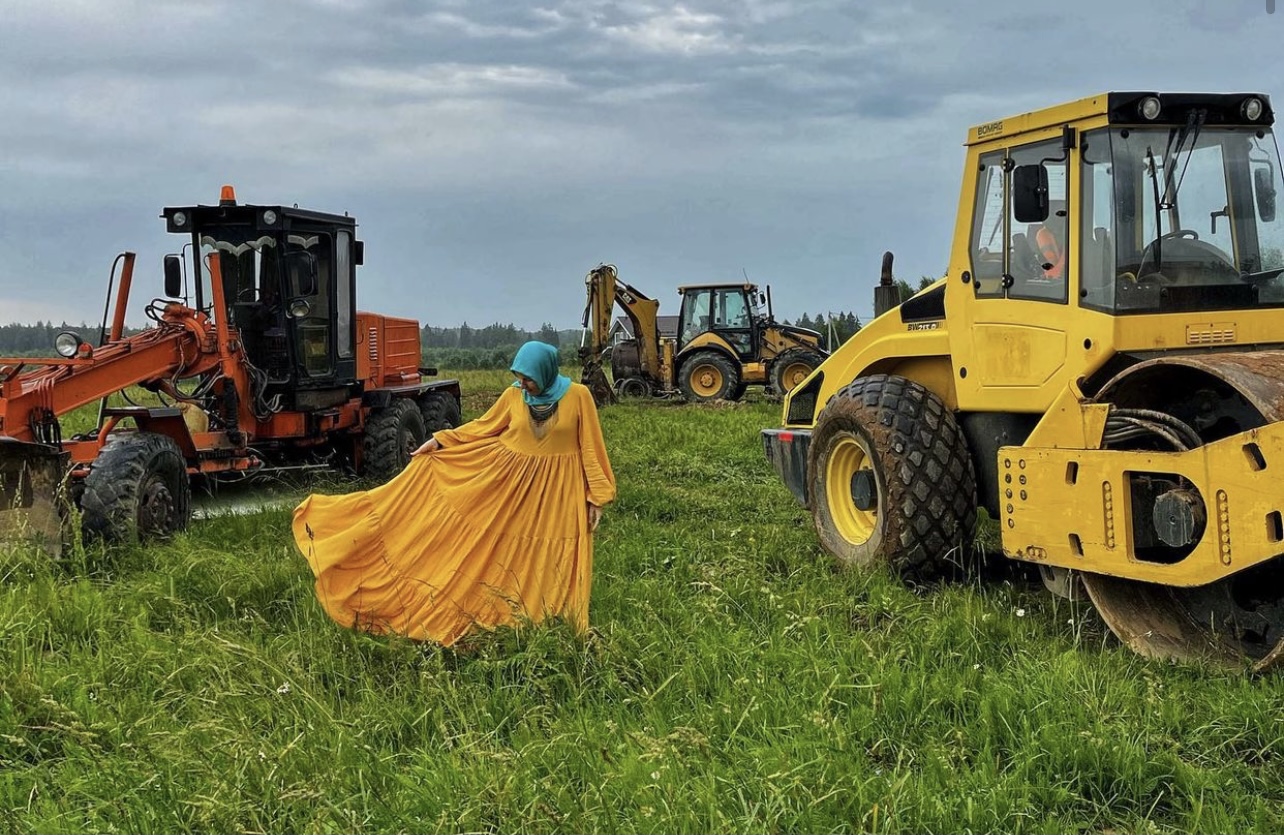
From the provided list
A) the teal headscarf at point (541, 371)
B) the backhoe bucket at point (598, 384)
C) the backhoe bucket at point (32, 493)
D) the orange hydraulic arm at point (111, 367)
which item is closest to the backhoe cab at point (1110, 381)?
the teal headscarf at point (541, 371)

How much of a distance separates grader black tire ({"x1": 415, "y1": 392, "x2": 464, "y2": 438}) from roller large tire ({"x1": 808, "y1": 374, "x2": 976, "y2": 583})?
6700mm

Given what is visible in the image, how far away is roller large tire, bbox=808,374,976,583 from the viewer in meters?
5.98

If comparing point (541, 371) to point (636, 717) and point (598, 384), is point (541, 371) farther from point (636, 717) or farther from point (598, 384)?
point (598, 384)

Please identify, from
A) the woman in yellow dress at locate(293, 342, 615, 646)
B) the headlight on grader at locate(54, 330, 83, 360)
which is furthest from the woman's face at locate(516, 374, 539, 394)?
the headlight on grader at locate(54, 330, 83, 360)

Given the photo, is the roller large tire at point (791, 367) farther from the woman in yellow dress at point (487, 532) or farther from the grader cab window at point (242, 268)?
the woman in yellow dress at point (487, 532)

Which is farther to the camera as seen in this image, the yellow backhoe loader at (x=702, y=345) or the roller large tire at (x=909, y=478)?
the yellow backhoe loader at (x=702, y=345)

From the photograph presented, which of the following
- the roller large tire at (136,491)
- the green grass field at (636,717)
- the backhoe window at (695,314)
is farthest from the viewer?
the backhoe window at (695,314)

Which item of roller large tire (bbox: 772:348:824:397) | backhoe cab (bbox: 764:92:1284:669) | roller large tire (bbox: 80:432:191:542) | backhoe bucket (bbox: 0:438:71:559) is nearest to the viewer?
backhoe cab (bbox: 764:92:1284:669)

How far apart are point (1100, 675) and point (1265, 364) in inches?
57.5

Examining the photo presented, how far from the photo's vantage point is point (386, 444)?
36.1 ft

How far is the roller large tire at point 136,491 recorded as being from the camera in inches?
272

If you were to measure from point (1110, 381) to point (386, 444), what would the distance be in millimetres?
7720

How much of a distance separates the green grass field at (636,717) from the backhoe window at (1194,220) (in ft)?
5.38

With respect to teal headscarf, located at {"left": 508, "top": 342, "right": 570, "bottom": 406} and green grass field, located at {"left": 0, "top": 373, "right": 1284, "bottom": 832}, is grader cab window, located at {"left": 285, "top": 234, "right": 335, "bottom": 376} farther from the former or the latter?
teal headscarf, located at {"left": 508, "top": 342, "right": 570, "bottom": 406}
